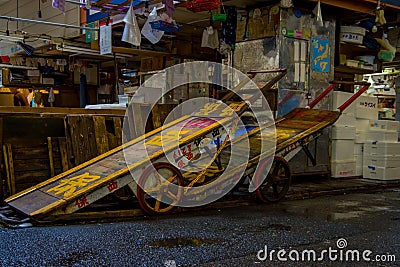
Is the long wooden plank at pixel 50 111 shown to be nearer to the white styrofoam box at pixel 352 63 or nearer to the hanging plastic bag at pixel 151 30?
the hanging plastic bag at pixel 151 30

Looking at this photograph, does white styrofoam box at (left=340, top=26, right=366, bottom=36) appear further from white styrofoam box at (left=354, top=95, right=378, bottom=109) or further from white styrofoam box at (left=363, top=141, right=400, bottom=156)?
white styrofoam box at (left=363, top=141, right=400, bottom=156)

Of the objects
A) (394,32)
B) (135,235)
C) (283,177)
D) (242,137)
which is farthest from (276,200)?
(394,32)

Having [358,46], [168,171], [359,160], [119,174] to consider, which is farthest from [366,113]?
[119,174]

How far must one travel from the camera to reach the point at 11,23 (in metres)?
15.3

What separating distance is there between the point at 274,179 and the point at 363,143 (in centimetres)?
394

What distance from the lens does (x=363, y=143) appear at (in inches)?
408

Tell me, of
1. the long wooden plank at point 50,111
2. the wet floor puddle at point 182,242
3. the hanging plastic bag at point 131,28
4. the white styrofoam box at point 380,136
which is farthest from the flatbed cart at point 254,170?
the hanging plastic bag at point 131,28

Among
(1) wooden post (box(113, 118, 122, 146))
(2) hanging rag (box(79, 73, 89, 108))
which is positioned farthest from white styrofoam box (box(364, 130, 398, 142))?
(2) hanging rag (box(79, 73, 89, 108))

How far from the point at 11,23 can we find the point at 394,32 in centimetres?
1263

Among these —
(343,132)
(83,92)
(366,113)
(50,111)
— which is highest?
(83,92)

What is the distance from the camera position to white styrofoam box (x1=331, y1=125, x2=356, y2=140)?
991 centimetres

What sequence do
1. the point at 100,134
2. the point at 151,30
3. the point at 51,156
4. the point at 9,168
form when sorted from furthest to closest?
the point at 151,30
the point at 100,134
the point at 51,156
the point at 9,168

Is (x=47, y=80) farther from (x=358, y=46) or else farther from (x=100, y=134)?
(x=358, y=46)

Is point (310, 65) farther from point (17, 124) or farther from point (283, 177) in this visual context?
point (17, 124)
